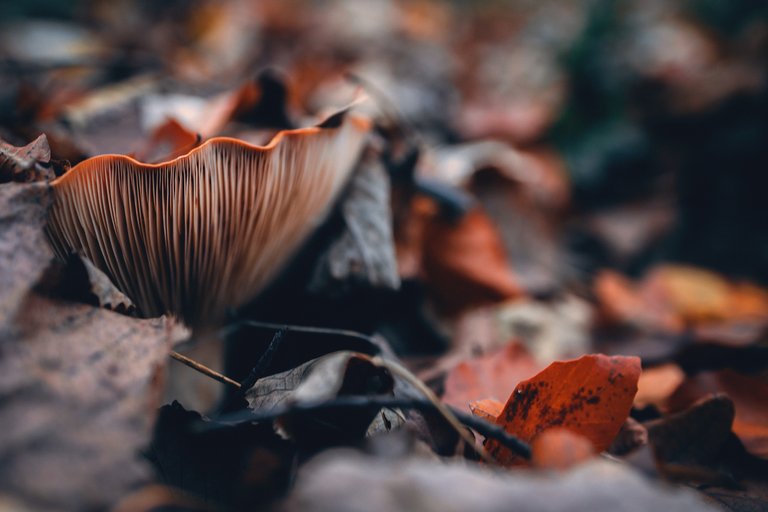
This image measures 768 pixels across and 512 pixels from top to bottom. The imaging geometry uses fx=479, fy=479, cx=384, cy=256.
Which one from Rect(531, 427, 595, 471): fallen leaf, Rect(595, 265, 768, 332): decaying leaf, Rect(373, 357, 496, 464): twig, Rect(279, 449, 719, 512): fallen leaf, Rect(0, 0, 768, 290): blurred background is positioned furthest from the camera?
Rect(0, 0, 768, 290): blurred background

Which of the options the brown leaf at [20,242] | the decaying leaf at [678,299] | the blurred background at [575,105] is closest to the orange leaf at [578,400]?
the brown leaf at [20,242]

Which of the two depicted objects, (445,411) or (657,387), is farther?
(657,387)

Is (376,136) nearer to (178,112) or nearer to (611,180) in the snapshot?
(178,112)

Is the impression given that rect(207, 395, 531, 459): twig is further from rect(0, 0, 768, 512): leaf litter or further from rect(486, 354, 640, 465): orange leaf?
rect(486, 354, 640, 465): orange leaf

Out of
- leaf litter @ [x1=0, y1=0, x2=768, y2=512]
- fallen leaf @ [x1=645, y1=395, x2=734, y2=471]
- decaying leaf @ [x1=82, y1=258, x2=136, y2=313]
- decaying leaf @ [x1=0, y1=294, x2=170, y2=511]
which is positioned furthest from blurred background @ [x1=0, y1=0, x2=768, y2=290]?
fallen leaf @ [x1=645, y1=395, x2=734, y2=471]

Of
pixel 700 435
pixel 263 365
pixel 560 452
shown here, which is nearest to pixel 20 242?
pixel 263 365

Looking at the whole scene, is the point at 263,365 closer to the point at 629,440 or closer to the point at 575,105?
the point at 629,440
